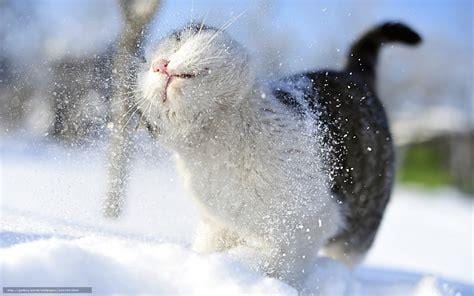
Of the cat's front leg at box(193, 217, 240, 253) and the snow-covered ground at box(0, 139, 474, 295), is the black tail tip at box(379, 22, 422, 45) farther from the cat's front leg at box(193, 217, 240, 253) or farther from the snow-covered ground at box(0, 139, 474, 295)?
the cat's front leg at box(193, 217, 240, 253)

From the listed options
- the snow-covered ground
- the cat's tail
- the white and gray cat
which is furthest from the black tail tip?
the snow-covered ground

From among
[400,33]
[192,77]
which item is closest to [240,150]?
[192,77]

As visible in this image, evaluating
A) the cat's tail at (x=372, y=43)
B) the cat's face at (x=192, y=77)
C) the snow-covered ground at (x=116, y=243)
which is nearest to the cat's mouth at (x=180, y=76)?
the cat's face at (x=192, y=77)

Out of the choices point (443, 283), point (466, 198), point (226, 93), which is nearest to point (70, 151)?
point (226, 93)

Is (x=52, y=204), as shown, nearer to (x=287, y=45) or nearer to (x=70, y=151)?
(x=70, y=151)

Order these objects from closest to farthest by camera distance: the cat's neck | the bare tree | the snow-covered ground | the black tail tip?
1. the snow-covered ground
2. the cat's neck
3. the bare tree
4. the black tail tip

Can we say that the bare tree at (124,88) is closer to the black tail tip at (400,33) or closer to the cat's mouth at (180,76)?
the cat's mouth at (180,76)

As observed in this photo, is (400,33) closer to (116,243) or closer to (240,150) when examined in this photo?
(240,150)

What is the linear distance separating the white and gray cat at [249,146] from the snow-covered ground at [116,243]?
221 mm

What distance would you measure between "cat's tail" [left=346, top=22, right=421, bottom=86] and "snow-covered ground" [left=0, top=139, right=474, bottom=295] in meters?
1.41

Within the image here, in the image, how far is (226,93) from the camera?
101 inches

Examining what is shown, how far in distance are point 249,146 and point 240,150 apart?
1.6 inches

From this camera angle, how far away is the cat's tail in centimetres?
436

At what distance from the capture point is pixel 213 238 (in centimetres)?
304
